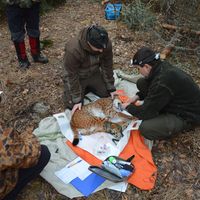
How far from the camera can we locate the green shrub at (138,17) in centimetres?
586

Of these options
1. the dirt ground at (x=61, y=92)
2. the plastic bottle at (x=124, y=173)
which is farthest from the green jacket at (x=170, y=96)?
the plastic bottle at (x=124, y=173)

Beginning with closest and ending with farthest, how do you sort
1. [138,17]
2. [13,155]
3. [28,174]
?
[13,155]
[28,174]
[138,17]

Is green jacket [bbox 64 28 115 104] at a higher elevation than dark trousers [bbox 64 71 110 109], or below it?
higher

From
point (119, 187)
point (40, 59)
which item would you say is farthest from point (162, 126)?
point (40, 59)

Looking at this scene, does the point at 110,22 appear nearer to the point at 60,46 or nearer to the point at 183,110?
the point at 60,46

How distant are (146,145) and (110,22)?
3091 mm

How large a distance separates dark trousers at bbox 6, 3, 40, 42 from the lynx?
155 centimetres

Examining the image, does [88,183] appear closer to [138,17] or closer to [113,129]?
[113,129]

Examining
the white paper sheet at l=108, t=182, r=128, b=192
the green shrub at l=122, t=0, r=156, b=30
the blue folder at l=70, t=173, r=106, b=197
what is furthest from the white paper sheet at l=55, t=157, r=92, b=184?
the green shrub at l=122, t=0, r=156, b=30

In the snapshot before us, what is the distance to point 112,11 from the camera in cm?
617

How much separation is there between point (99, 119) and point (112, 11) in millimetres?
2902

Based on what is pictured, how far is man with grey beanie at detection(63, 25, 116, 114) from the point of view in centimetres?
362

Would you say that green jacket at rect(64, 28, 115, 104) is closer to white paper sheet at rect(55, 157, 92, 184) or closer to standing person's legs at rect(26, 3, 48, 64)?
white paper sheet at rect(55, 157, 92, 184)

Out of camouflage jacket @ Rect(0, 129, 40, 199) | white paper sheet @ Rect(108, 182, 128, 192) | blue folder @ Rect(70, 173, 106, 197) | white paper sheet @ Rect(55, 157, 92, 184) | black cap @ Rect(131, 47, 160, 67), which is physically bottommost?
white paper sheet @ Rect(108, 182, 128, 192)
